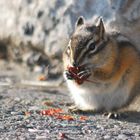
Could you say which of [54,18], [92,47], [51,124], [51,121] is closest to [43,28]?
[54,18]

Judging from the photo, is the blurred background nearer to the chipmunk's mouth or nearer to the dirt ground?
the dirt ground

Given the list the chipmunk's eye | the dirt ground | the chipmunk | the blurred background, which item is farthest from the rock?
the chipmunk's eye

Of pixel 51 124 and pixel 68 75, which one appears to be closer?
pixel 51 124

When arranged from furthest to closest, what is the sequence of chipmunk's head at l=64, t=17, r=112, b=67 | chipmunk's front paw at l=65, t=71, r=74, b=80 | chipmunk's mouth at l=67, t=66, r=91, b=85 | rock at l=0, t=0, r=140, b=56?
1. rock at l=0, t=0, r=140, b=56
2. chipmunk's front paw at l=65, t=71, r=74, b=80
3. chipmunk's mouth at l=67, t=66, r=91, b=85
4. chipmunk's head at l=64, t=17, r=112, b=67

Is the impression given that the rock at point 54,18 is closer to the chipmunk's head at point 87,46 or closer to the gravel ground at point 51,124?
the chipmunk's head at point 87,46

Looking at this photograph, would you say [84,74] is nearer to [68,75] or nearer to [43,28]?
[68,75]

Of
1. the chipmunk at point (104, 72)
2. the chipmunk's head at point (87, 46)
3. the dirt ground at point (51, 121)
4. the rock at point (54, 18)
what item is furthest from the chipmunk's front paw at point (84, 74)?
the rock at point (54, 18)
